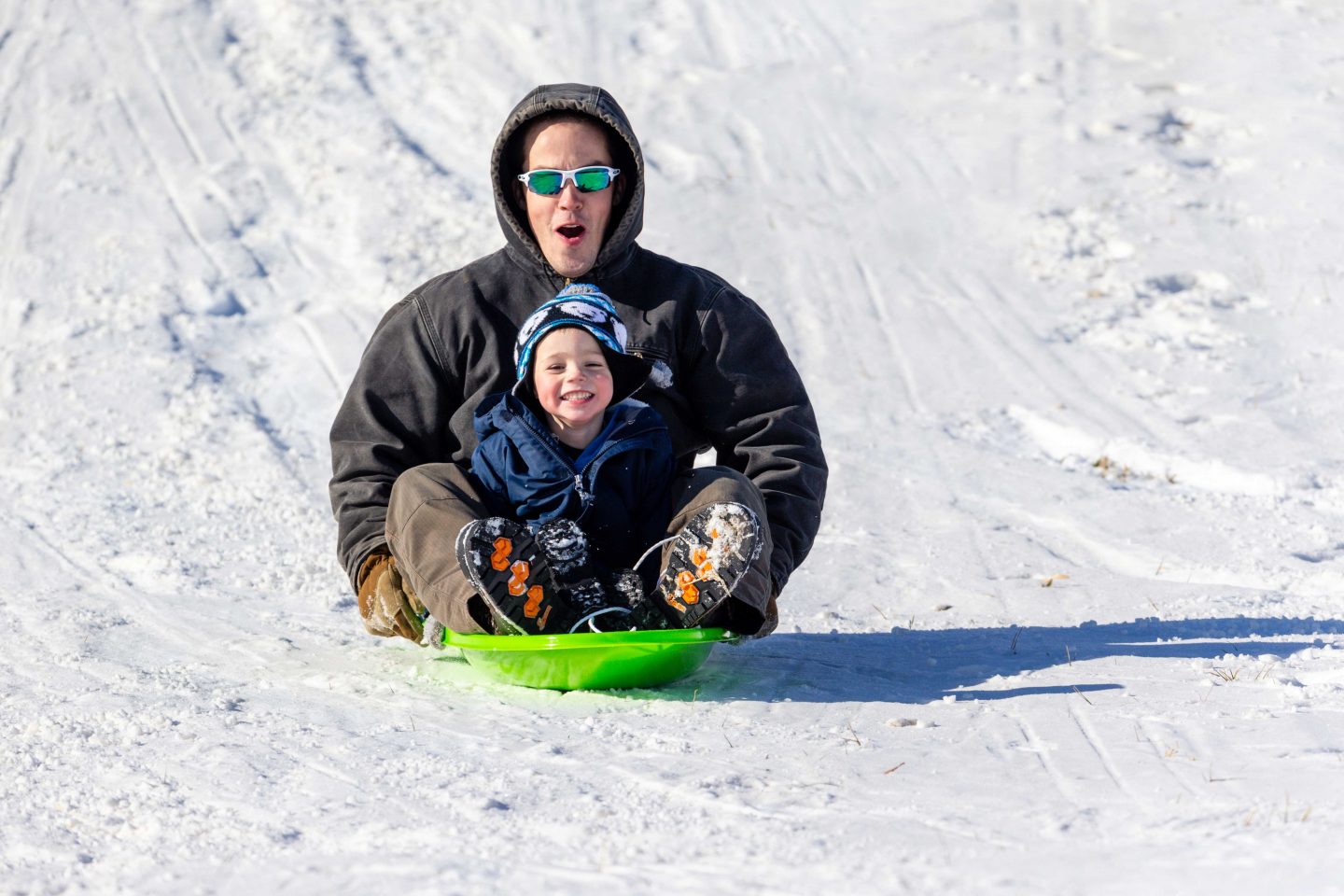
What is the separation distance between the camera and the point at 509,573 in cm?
308

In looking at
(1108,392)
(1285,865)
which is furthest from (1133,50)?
(1285,865)

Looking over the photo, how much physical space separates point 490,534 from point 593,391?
47cm

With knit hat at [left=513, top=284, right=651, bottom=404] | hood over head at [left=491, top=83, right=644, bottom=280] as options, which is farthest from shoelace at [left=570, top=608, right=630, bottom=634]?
hood over head at [left=491, top=83, right=644, bottom=280]

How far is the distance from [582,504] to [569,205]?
31.6 inches

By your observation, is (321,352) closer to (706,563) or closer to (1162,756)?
(706,563)

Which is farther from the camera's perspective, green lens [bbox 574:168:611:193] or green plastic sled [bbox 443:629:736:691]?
green lens [bbox 574:168:611:193]

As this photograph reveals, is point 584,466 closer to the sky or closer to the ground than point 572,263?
closer to the ground

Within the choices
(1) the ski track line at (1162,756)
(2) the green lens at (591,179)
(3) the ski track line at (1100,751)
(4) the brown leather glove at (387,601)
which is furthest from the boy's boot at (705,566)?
(2) the green lens at (591,179)

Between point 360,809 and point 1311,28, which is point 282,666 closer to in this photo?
point 360,809

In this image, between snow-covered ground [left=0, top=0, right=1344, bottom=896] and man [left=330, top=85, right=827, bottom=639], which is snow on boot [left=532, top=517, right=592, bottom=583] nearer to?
snow-covered ground [left=0, top=0, right=1344, bottom=896]

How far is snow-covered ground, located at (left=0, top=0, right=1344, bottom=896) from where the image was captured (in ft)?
7.95

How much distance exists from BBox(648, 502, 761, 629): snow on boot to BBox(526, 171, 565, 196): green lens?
993 mm

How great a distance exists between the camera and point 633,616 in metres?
3.24

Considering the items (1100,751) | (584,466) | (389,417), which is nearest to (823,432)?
(389,417)
